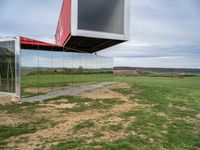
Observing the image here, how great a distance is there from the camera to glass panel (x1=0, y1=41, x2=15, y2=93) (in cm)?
950

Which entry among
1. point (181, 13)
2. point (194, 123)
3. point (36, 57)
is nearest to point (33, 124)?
point (194, 123)

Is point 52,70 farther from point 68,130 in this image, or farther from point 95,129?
point 95,129

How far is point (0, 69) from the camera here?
10.3 metres

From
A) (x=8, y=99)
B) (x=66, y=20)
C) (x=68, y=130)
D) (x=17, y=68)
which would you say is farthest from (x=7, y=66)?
(x=68, y=130)

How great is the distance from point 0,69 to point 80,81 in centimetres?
620

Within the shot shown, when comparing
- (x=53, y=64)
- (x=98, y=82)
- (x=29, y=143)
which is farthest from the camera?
(x=98, y=82)

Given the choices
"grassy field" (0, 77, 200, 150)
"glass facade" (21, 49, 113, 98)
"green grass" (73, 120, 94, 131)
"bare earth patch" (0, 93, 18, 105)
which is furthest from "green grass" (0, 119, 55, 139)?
"glass facade" (21, 49, 113, 98)

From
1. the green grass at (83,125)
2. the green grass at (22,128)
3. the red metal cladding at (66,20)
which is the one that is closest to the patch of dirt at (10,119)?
the green grass at (22,128)

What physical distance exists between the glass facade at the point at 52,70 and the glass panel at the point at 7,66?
1.62 ft

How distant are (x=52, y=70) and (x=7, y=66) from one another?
264 centimetres

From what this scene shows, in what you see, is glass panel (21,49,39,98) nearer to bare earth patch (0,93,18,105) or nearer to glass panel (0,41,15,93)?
glass panel (0,41,15,93)

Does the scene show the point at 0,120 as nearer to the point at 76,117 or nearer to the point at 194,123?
the point at 76,117

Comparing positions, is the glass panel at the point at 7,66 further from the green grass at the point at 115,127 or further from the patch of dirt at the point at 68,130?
the green grass at the point at 115,127

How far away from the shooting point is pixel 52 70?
1182 centimetres
